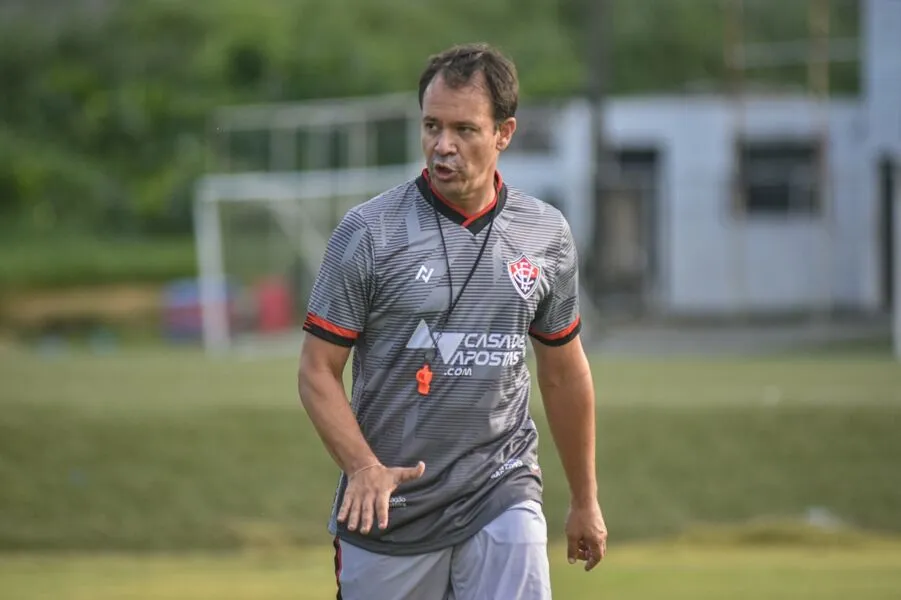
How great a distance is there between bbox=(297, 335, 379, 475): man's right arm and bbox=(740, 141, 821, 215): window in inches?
1132

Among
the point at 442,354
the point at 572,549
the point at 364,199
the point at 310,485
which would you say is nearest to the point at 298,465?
the point at 310,485

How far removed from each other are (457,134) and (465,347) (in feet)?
1.95

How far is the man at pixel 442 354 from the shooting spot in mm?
4594

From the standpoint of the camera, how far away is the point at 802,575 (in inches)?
436

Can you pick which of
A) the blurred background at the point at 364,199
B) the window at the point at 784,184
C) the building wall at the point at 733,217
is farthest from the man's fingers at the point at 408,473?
the window at the point at 784,184

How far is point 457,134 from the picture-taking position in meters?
4.62

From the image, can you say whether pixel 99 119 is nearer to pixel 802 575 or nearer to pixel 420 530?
pixel 802 575

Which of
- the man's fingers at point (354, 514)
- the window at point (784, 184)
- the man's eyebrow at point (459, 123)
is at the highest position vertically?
the man's eyebrow at point (459, 123)

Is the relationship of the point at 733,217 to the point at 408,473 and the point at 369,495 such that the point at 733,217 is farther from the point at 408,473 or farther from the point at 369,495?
the point at 369,495

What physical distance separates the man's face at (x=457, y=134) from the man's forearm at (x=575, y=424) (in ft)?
2.44

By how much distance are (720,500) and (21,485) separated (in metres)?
6.13

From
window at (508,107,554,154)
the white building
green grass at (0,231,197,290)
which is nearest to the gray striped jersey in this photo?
the white building

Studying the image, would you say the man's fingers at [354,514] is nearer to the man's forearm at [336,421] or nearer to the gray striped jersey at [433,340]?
the man's forearm at [336,421]

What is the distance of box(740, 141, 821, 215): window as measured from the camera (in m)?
33.0
